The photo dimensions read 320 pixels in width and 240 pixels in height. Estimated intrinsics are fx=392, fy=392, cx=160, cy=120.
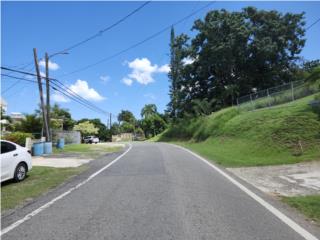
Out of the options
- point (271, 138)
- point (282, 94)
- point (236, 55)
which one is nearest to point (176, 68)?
point (236, 55)

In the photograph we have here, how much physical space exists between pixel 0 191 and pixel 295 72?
50019 millimetres

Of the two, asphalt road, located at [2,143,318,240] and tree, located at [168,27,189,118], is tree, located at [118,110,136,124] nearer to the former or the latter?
tree, located at [168,27,189,118]

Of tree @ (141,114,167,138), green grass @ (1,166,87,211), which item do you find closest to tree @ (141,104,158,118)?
tree @ (141,114,167,138)

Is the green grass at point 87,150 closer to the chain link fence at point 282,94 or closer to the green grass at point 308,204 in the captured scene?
the chain link fence at point 282,94

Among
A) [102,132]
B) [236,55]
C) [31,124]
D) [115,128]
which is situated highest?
[236,55]

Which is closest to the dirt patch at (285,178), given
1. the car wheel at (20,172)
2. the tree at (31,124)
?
the car wheel at (20,172)

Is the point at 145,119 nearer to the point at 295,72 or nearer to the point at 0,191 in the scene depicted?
the point at 295,72

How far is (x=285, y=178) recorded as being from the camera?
1240 cm

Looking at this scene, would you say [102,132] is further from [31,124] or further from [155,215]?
[155,215]

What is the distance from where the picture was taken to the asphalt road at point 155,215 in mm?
6107

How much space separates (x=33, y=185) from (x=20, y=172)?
1408mm

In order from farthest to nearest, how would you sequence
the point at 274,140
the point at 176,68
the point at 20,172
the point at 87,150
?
the point at 176,68, the point at 87,150, the point at 274,140, the point at 20,172

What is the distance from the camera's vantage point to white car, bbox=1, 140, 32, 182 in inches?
468

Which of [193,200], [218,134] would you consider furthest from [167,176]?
[218,134]
